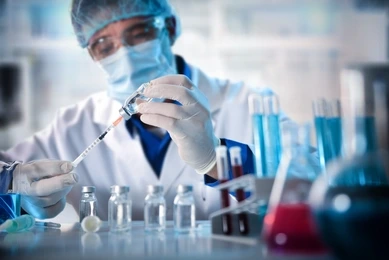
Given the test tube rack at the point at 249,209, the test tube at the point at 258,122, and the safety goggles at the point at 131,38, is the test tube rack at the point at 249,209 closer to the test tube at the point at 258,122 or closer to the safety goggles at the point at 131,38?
the test tube at the point at 258,122

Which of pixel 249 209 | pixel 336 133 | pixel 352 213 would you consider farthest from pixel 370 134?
pixel 352 213

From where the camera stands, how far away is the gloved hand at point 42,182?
1.60 meters

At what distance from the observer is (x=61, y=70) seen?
357 cm

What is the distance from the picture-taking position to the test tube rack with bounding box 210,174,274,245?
1014mm

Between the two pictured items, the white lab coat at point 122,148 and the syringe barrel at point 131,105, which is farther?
the white lab coat at point 122,148

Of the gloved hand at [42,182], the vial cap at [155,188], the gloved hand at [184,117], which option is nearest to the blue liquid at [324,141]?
the vial cap at [155,188]

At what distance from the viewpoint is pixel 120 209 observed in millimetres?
1385

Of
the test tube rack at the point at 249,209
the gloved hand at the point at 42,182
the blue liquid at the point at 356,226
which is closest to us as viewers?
the blue liquid at the point at 356,226

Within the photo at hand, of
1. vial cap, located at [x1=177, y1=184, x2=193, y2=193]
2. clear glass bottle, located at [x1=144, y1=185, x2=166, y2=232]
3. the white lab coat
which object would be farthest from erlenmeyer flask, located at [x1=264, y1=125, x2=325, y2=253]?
the white lab coat

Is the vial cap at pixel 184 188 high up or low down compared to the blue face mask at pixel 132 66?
down

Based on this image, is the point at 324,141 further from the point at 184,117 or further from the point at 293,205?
the point at 184,117

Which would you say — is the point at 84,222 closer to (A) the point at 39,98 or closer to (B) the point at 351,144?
(B) the point at 351,144

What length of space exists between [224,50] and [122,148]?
159cm

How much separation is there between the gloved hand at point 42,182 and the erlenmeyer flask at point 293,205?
2.64 feet
